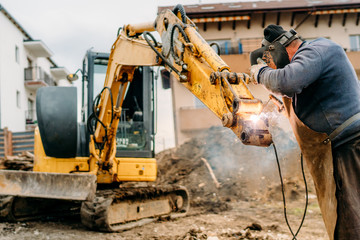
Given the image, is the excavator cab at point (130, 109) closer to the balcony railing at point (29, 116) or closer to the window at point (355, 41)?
the window at point (355, 41)

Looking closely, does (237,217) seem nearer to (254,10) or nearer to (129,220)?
(129,220)

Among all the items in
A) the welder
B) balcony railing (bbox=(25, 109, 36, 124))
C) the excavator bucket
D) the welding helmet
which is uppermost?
balcony railing (bbox=(25, 109, 36, 124))

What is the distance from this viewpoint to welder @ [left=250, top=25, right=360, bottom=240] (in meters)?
2.40

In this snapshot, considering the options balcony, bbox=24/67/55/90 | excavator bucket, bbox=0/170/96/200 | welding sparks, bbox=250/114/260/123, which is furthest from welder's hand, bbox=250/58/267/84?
balcony, bbox=24/67/55/90

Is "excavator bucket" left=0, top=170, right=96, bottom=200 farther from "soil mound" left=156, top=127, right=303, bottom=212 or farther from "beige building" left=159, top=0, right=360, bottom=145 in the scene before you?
"beige building" left=159, top=0, right=360, bottom=145

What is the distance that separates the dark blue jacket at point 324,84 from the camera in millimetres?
2439

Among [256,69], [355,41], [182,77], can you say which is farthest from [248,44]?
[256,69]

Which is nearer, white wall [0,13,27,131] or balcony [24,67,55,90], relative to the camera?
white wall [0,13,27,131]

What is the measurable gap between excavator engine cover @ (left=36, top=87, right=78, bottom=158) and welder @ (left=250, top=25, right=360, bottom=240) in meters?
3.66

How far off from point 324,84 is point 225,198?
8207 mm

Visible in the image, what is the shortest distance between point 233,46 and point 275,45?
54.5ft

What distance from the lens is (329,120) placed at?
2.51m

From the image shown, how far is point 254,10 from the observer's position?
1895 centimetres

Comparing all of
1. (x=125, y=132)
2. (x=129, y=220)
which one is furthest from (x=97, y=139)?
(x=129, y=220)
